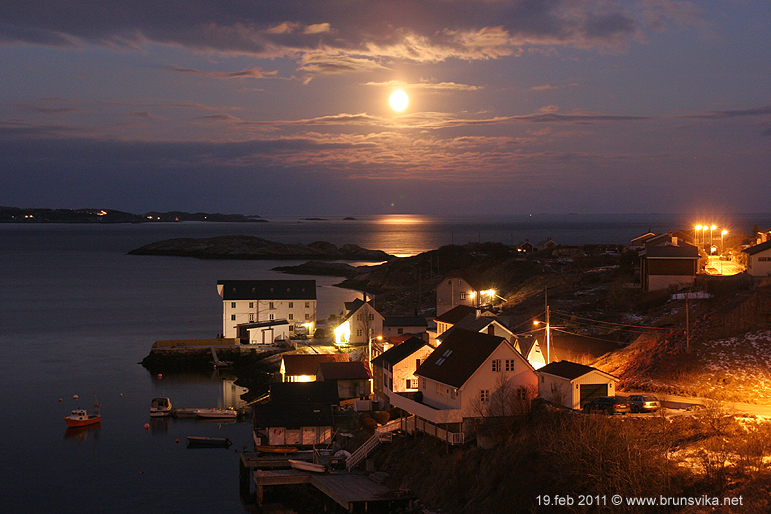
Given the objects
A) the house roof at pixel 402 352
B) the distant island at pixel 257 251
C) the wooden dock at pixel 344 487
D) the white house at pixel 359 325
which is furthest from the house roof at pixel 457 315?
the distant island at pixel 257 251

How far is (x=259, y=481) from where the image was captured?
26.1 metres

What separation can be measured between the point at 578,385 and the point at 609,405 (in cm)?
134

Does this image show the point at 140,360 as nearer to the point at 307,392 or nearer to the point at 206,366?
the point at 206,366

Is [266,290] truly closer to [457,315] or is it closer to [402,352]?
[457,315]

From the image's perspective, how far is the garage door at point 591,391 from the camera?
2462cm

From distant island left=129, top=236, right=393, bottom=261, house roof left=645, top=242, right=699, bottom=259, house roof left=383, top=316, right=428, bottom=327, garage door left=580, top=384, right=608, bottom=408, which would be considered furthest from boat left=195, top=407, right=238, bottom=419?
distant island left=129, top=236, right=393, bottom=261

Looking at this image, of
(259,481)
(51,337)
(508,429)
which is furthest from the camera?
(51,337)

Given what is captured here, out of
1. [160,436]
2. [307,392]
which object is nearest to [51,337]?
[160,436]

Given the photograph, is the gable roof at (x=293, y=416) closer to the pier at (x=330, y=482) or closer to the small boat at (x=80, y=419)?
the pier at (x=330, y=482)

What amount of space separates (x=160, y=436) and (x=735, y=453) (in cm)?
2473

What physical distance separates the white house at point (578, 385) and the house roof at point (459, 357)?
89.6 inches

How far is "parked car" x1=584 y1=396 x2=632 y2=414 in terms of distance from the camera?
23.4 metres

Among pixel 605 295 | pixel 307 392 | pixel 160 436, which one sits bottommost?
pixel 160 436

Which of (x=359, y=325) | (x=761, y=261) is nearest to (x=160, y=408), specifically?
(x=359, y=325)
